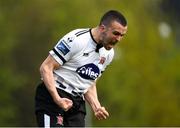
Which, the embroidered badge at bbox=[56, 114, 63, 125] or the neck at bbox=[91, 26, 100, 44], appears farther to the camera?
the embroidered badge at bbox=[56, 114, 63, 125]

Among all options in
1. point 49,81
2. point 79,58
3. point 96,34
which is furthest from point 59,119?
point 96,34

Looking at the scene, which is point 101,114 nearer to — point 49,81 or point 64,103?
point 64,103

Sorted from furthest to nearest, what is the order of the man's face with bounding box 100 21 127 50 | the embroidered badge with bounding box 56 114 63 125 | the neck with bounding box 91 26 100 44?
the embroidered badge with bounding box 56 114 63 125, the neck with bounding box 91 26 100 44, the man's face with bounding box 100 21 127 50

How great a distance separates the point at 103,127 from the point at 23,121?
439 cm

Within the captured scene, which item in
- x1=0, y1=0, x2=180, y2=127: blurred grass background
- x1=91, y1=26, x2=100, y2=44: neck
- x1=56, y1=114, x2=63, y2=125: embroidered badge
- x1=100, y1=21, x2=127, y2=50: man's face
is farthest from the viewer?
x1=0, y1=0, x2=180, y2=127: blurred grass background

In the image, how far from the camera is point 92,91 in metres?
13.3

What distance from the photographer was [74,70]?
1273cm

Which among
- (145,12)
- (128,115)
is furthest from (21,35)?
(145,12)

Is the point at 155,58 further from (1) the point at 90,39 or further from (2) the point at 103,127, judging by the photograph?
(1) the point at 90,39

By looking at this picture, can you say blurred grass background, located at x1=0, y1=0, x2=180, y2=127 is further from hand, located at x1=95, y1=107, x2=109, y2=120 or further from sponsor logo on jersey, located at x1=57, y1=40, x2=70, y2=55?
sponsor logo on jersey, located at x1=57, y1=40, x2=70, y2=55

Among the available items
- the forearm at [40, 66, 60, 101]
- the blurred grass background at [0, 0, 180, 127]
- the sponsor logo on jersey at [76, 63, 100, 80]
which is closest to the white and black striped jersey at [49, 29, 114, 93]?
the sponsor logo on jersey at [76, 63, 100, 80]

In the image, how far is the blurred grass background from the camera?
47656mm

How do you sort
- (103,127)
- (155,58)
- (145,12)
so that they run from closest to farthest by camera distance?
(103,127)
(155,58)
(145,12)

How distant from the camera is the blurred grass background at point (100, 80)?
47656mm
